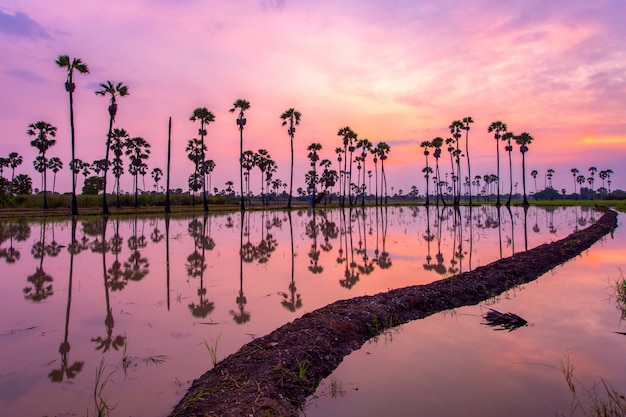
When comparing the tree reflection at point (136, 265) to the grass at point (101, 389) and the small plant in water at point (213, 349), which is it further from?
the grass at point (101, 389)

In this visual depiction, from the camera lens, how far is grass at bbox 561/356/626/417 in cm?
507

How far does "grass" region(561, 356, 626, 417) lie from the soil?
359 cm

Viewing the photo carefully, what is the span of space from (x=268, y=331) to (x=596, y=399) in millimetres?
5742

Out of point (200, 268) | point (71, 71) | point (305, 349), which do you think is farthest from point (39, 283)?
point (71, 71)

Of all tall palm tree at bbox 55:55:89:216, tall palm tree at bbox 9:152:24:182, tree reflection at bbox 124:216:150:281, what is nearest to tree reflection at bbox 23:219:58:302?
tree reflection at bbox 124:216:150:281

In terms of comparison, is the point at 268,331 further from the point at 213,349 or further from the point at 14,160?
the point at 14,160

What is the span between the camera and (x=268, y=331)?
8.30 m

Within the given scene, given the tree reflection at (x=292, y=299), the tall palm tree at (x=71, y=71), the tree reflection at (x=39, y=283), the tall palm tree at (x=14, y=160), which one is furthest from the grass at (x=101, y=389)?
the tall palm tree at (x=14, y=160)

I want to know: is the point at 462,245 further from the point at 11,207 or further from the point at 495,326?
the point at 11,207

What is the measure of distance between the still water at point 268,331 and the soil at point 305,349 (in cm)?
34

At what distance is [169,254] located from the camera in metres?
19.1

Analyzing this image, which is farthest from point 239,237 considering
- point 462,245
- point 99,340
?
point 99,340

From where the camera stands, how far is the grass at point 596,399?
5.07m

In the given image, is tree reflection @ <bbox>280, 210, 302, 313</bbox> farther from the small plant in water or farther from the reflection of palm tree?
the reflection of palm tree
